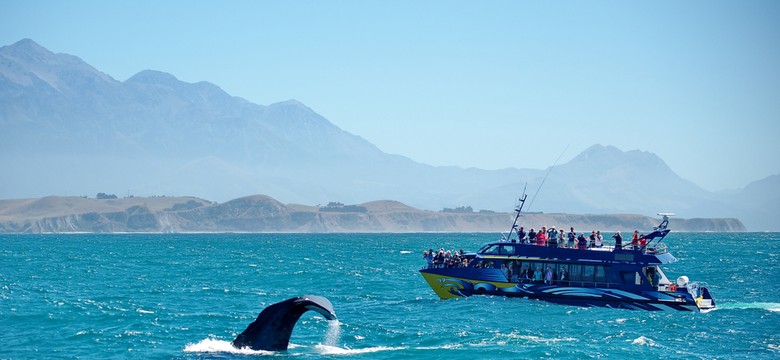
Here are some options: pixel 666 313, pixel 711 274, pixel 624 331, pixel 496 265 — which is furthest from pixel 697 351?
pixel 711 274

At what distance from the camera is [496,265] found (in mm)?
50250

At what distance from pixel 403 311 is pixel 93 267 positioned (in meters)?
42.9

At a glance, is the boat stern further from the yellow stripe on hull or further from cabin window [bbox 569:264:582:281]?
the yellow stripe on hull

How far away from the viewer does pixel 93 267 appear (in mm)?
80188

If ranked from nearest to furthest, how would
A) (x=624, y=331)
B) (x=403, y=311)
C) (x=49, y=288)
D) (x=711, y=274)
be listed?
(x=624, y=331), (x=403, y=311), (x=49, y=288), (x=711, y=274)

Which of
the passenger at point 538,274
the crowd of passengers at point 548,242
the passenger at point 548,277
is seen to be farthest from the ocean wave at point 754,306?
the passenger at point 538,274

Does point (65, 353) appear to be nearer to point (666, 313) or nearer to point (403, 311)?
point (403, 311)

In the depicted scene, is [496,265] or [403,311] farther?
[496,265]

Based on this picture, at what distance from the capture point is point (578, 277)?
1940 inches

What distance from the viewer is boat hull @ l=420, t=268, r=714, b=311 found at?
4738cm

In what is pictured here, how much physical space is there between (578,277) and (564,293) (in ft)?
3.93

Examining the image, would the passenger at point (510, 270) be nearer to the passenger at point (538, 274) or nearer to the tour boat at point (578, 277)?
the tour boat at point (578, 277)

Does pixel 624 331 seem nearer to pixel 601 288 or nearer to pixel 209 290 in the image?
pixel 601 288

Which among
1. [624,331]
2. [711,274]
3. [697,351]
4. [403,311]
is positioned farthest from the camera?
[711,274]
